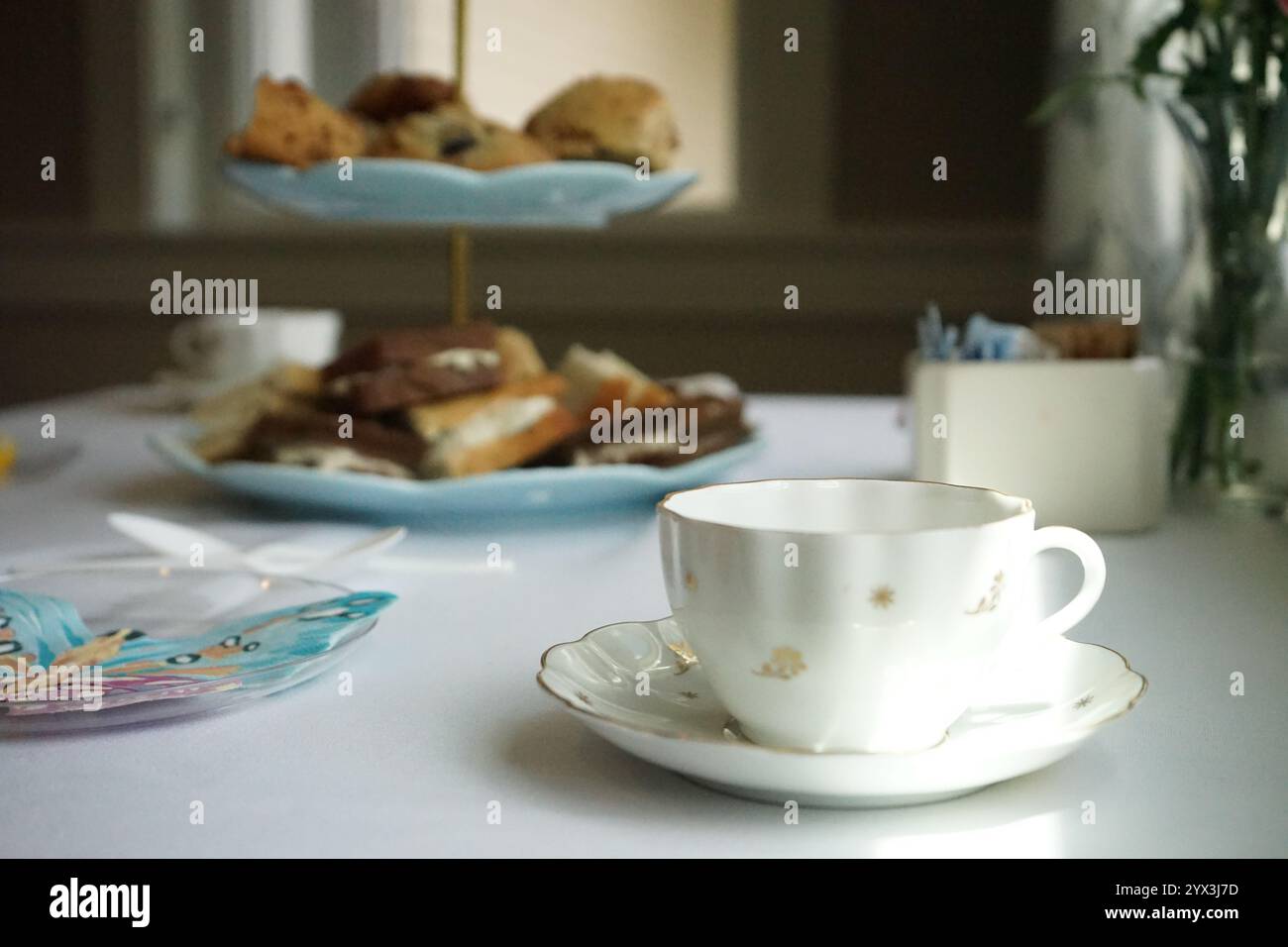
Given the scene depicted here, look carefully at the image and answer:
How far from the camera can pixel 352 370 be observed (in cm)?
80

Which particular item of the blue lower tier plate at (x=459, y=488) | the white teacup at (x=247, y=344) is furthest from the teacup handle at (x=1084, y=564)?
the white teacup at (x=247, y=344)

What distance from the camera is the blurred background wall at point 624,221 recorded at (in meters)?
2.52

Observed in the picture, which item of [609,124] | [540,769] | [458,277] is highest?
[609,124]

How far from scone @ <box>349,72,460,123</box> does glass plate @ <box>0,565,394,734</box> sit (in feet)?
1.36

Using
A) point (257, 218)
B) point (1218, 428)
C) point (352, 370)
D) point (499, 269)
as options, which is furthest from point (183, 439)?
point (257, 218)

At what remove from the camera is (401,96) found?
930 millimetres

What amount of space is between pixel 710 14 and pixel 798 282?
53cm

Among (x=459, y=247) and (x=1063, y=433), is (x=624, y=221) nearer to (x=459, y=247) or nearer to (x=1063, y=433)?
(x=459, y=247)

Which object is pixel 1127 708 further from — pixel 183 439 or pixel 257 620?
pixel 183 439

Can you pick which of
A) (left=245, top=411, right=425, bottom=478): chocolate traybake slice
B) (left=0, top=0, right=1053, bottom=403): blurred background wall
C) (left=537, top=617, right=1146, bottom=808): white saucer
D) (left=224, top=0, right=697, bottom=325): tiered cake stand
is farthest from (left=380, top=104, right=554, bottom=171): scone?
(left=0, top=0, right=1053, bottom=403): blurred background wall

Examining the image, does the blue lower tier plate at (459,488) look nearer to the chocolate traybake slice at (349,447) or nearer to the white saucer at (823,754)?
the chocolate traybake slice at (349,447)

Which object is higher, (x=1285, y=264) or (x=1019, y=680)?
(x=1285, y=264)

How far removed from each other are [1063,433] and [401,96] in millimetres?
495

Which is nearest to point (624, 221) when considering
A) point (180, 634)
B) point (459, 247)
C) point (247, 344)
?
point (247, 344)
